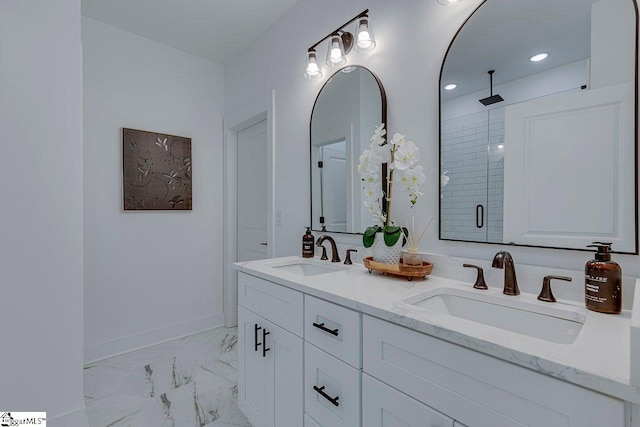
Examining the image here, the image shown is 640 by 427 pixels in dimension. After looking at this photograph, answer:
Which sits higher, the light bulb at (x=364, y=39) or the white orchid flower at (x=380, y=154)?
the light bulb at (x=364, y=39)

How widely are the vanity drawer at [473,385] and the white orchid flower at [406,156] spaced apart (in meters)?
0.67

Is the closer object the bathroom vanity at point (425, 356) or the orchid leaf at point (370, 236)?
the bathroom vanity at point (425, 356)

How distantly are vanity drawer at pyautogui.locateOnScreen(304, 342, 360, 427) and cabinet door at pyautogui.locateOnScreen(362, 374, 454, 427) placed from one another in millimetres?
39

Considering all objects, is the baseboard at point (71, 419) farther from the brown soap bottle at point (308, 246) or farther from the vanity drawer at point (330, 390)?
the brown soap bottle at point (308, 246)

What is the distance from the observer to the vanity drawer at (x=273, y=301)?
4.07 ft

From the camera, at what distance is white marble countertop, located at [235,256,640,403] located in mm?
543

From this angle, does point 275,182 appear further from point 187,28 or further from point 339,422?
point 339,422

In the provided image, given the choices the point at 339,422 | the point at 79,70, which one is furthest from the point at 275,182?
the point at 339,422

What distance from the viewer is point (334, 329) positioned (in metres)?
1.06

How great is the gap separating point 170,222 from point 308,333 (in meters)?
2.20

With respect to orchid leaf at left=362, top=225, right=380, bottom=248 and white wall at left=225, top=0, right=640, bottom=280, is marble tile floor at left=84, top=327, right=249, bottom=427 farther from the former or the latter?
orchid leaf at left=362, top=225, right=380, bottom=248

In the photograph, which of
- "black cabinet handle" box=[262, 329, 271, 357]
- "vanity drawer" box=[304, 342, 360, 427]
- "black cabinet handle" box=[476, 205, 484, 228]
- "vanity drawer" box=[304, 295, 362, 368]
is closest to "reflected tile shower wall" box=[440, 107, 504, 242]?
"black cabinet handle" box=[476, 205, 484, 228]

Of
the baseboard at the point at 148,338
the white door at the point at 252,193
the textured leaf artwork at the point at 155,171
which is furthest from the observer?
the white door at the point at 252,193

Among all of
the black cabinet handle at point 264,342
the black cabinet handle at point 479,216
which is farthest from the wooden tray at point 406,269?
the black cabinet handle at point 264,342
